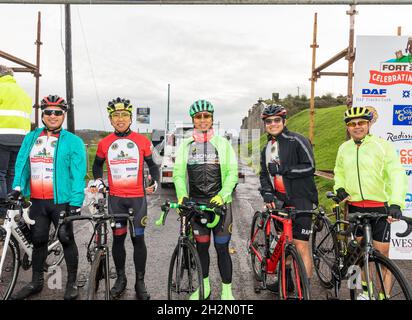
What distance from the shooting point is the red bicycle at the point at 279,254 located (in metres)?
3.34

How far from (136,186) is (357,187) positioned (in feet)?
8.56

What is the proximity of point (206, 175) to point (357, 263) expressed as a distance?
183cm

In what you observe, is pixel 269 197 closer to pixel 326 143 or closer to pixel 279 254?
pixel 279 254

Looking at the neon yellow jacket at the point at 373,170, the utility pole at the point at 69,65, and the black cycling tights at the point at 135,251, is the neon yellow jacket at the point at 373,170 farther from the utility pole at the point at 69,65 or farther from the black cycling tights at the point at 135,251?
the utility pole at the point at 69,65

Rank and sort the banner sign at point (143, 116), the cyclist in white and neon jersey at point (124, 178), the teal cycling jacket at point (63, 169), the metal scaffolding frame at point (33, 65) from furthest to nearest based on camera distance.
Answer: the banner sign at point (143, 116) < the metal scaffolding frame at point (33, 65) < the cyclist in white and neon jersey at point (124, 178) < the teal cycling jacket at point (63, 169)

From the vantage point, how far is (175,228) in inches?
309

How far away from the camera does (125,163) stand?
166 inches

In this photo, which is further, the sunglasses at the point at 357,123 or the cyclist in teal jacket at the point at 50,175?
the cyclist in teal jacket at the point at 50,175

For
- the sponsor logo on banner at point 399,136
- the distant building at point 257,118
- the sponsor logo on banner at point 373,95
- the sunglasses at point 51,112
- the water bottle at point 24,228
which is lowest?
the water bottle at point 24,228

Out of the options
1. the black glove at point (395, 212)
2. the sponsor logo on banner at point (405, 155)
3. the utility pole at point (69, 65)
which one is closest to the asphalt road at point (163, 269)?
the black glove at point (395, 212)

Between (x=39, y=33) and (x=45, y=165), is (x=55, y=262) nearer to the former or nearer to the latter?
(x=45, y=165)

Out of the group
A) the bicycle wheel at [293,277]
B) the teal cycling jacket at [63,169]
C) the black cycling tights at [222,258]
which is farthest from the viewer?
the teal cycling jacket at [63,169]

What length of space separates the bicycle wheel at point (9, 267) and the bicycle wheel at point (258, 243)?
3028 millimetres
